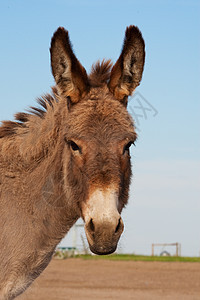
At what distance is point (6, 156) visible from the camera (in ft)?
19.9

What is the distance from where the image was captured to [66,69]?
538cm

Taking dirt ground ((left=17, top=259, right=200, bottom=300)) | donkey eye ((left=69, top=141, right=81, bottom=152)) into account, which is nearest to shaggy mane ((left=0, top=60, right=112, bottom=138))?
donkey eye ((left=69, top=141, right=81, bottom=152))

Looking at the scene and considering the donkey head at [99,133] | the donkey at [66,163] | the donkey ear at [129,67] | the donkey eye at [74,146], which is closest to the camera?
the donkey head at [99,133]

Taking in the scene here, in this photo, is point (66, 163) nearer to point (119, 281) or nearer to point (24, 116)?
point (24, 116)

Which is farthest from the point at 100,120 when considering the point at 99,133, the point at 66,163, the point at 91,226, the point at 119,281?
the point at 119,281

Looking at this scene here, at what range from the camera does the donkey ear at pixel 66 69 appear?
209 inches

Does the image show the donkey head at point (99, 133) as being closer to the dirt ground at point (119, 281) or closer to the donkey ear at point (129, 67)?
the donkey ear at point (129, 67)

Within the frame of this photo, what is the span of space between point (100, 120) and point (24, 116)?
5.20 ft

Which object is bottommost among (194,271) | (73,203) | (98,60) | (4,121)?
(194,271)

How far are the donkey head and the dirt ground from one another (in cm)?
676

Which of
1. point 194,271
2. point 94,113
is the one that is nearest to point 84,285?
point 194,271

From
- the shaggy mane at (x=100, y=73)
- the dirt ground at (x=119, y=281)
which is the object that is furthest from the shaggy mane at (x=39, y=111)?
the dirt ground at (x=119, y=281)

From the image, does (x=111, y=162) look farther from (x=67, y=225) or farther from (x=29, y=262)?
(x=29, y=262)

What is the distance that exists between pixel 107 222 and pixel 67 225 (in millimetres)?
1453
